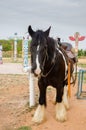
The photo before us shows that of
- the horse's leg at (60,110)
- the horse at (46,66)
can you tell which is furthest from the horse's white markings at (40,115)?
the horse's leg at (60,110)

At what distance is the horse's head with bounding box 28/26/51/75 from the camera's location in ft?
A: 16.5

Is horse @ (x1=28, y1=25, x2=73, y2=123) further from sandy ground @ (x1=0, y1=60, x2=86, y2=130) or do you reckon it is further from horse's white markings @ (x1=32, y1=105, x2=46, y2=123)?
sandy ground @ (x1=0, y1=60, x2=86, y2=130)

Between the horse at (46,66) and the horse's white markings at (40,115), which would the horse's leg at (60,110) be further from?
the horse's white markings at (40,115)

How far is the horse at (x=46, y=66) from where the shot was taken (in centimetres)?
510

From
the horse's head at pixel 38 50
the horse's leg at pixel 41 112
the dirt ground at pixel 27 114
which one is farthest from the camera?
the horse's leg at pixel 41 112

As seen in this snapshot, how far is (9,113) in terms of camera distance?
6859 mm

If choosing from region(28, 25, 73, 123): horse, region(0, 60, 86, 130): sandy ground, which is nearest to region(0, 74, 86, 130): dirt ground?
region(0, 60, 86, 130): sandy ground

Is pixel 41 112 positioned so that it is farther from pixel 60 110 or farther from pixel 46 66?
pixel 46 66

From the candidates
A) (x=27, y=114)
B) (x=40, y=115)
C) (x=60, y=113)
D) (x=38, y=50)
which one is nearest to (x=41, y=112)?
(x=40, y=115)

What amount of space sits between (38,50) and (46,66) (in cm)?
55

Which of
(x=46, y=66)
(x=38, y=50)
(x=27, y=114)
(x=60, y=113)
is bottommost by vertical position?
(x=27, y=114)

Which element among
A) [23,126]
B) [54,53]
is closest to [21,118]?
[23,126]

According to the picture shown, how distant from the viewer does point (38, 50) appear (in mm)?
5090

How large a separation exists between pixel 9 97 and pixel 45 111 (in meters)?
1.91
